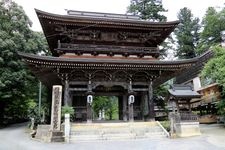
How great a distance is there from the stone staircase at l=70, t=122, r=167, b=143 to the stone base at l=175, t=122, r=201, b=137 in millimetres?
999

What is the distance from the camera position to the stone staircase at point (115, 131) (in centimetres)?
1459

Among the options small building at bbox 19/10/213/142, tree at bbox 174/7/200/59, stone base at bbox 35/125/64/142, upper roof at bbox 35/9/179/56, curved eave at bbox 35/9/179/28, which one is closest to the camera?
stone base at bbox 35/125/64/142

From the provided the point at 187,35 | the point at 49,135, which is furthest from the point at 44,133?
the point at 187,35

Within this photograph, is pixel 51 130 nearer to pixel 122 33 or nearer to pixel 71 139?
pixel 71 139

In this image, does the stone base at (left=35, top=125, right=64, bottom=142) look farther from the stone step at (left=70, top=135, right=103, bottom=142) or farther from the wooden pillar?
the wooden pillar

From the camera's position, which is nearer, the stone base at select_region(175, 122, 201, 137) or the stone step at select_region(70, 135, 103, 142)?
the stone step at select_region(70, 135, 103, 142)

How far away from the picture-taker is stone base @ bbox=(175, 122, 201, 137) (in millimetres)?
15602

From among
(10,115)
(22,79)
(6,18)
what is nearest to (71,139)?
(22,79)

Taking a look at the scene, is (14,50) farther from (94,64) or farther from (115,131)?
(115,131)

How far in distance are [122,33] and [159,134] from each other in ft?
30.9

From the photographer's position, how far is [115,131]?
15.6 metres

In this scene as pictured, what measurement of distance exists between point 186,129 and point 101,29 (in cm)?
1045

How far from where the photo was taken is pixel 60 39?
848 inches

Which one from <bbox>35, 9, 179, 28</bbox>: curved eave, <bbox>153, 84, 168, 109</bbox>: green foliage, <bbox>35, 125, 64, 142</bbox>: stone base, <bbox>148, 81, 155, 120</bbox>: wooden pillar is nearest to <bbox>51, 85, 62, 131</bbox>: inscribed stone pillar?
<bbox>35, 125, 64, 142</bbox>: stone base
